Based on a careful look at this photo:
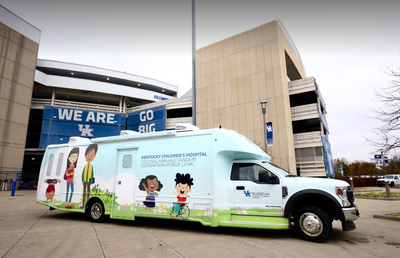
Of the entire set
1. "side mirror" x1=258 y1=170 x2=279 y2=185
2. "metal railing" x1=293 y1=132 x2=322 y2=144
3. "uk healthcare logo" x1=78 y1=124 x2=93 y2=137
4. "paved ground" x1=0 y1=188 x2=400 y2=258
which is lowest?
"paved ground" x1=0 y1=188 x2=400 y2=258

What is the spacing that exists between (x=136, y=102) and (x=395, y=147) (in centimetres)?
4185

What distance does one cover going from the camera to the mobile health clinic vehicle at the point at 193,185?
5.94 meters

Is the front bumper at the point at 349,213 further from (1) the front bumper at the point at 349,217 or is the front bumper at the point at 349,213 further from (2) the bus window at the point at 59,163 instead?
(2) the bus window at the point at 59,163

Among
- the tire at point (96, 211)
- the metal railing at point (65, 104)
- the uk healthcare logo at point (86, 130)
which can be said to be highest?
the metal railing at point (65, 104)

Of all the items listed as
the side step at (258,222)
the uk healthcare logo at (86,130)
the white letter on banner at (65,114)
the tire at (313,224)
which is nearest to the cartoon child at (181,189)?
the side step at (258,222)

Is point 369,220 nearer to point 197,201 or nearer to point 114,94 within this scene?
point 197,201

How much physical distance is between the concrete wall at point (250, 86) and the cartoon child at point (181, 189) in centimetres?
1841

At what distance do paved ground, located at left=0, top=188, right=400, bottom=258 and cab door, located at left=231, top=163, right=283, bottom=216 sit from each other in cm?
70

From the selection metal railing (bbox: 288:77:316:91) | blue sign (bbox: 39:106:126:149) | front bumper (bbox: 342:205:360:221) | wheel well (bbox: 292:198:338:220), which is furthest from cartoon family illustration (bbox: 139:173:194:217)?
blue sign (bbox: 39:106:126:149)

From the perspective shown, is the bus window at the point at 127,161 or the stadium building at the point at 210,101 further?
the stadium building at the point at 210,101

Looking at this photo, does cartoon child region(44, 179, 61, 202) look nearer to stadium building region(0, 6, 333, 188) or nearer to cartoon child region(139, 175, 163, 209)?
cartoon child region(139, 175, 163, 209)

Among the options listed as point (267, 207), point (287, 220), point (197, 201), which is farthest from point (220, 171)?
point (287, 220)

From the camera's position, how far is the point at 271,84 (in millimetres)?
25234

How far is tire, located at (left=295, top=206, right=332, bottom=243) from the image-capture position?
5.59 metres
